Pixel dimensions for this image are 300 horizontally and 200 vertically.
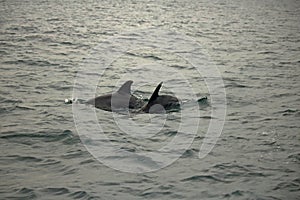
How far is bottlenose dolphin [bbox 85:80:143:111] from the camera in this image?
14.6 meters

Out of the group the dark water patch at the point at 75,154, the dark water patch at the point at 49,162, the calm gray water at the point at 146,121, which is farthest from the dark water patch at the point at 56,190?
the dark water patch at the point at 75,154

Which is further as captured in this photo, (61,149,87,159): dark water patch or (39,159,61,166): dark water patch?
(61,149,87,159): dark water patch

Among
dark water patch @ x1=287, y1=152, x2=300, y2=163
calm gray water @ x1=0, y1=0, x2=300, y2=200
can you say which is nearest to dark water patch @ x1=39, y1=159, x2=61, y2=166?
calm gray water @ x1=0, y1=0, x2=300, y2=200

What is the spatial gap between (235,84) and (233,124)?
17.7 ft

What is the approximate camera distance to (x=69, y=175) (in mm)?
9633

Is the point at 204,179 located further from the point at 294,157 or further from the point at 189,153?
the point at 294,157

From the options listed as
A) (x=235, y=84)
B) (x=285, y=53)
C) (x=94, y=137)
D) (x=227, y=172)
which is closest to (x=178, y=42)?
(x=285, y=53)


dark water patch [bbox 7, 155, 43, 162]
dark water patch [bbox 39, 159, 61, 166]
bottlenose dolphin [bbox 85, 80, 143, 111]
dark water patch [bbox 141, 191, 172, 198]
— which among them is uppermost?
bottlenose dolphin [bbox 85, 80, 143, 111]

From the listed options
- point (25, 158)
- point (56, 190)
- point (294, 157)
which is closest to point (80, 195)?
point (56, 190)

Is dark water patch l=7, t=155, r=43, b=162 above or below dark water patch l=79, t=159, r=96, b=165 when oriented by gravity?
above

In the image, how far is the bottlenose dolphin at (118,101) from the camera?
14.6 meters

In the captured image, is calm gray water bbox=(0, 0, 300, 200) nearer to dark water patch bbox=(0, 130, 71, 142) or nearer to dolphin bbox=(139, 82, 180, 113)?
dark water patch bbox=(0, 130, 71, 142)

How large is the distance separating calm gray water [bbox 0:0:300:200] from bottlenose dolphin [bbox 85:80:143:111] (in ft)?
2.33

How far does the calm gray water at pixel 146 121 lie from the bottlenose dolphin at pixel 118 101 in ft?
2.33
